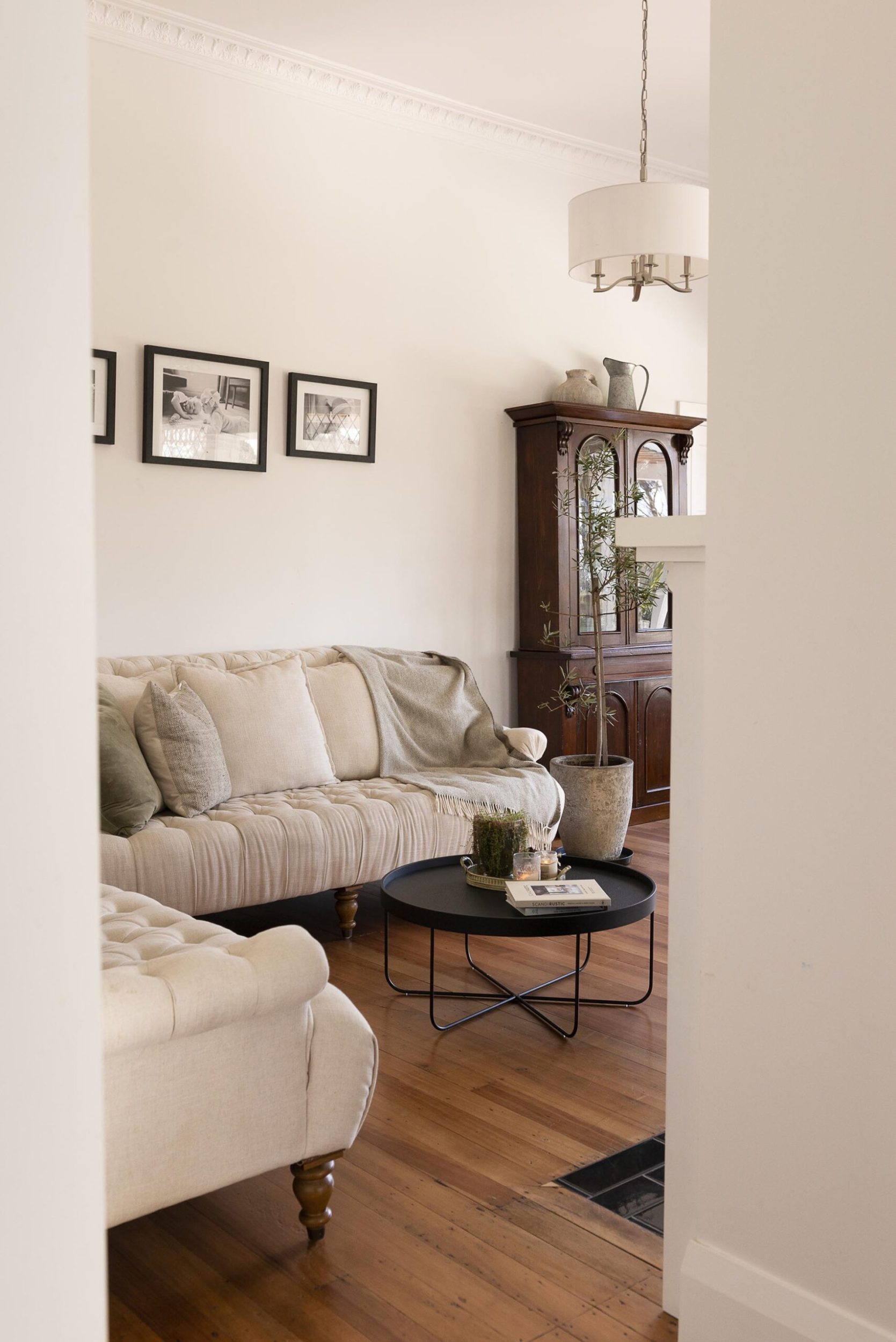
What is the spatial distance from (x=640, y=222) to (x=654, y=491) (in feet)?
8.97

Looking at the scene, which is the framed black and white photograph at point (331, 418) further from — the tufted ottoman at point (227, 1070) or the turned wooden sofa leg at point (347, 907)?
the tufted ottoman at point (227, 1070)

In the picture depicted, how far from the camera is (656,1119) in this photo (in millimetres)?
2529

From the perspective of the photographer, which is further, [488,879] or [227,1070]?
[488,879]

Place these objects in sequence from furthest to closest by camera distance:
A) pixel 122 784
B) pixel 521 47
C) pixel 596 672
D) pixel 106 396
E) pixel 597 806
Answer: pixel 596 672 → pixel 597 806 → pixel 521 47 → pixel 106 396 → pixel 122 784

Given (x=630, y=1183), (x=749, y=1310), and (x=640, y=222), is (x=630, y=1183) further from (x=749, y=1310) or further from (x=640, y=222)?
(x=640, y=222)

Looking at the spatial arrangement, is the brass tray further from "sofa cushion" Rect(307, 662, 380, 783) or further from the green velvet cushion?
"sofa cushion" Rect(307, 662, 380, 783)

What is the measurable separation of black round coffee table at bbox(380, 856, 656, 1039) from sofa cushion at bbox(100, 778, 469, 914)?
0.46m

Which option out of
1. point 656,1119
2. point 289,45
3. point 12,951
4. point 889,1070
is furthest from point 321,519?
point 12,951

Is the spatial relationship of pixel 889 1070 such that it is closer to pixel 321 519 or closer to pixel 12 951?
pixel 12 951

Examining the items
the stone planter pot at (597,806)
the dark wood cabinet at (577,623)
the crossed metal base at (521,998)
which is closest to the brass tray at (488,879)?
the crossed metal base at (521,998)

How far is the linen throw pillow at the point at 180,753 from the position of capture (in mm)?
3754

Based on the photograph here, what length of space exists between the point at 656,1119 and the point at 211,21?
14.0 feet

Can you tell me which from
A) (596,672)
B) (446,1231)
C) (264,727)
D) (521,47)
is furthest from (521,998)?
(521,47)

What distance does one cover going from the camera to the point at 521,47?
15.2 feet
